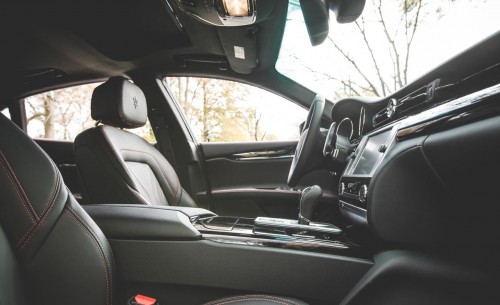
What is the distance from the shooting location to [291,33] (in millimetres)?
1938

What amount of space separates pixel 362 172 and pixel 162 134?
5.80 feet

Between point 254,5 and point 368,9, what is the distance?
799 millimetres

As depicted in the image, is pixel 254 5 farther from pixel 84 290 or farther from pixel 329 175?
pixel 84 290

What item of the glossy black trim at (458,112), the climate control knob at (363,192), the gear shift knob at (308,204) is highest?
the glossy black trim at (458,112)

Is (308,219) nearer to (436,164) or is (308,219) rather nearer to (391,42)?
(436,164)

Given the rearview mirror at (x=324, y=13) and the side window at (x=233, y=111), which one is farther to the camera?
the side window at (x=233, y=111)

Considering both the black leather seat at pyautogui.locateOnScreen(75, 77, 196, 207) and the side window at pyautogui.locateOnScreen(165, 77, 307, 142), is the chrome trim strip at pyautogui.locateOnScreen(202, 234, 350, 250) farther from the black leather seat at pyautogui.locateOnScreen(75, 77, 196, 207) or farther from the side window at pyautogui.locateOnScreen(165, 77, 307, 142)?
the side window at pyautogui.locateOnScreen(165, 77, 307, 142)

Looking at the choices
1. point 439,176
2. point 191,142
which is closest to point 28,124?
point 191,142

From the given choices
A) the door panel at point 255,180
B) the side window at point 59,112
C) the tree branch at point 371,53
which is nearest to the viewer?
the tree branch at point 371,53

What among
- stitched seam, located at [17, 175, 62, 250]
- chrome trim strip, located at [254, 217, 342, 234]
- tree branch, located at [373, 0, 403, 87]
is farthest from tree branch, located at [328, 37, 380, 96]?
stitched seam, located at [17, 175, 62, 250]

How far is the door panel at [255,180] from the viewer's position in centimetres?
204

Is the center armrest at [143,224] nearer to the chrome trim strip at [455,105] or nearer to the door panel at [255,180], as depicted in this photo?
the chrome trim strip at [455,105]

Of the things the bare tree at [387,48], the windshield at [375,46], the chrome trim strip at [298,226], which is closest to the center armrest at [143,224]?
the chrome trim strip at [298,226]

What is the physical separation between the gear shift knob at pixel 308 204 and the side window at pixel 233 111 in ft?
3.82
